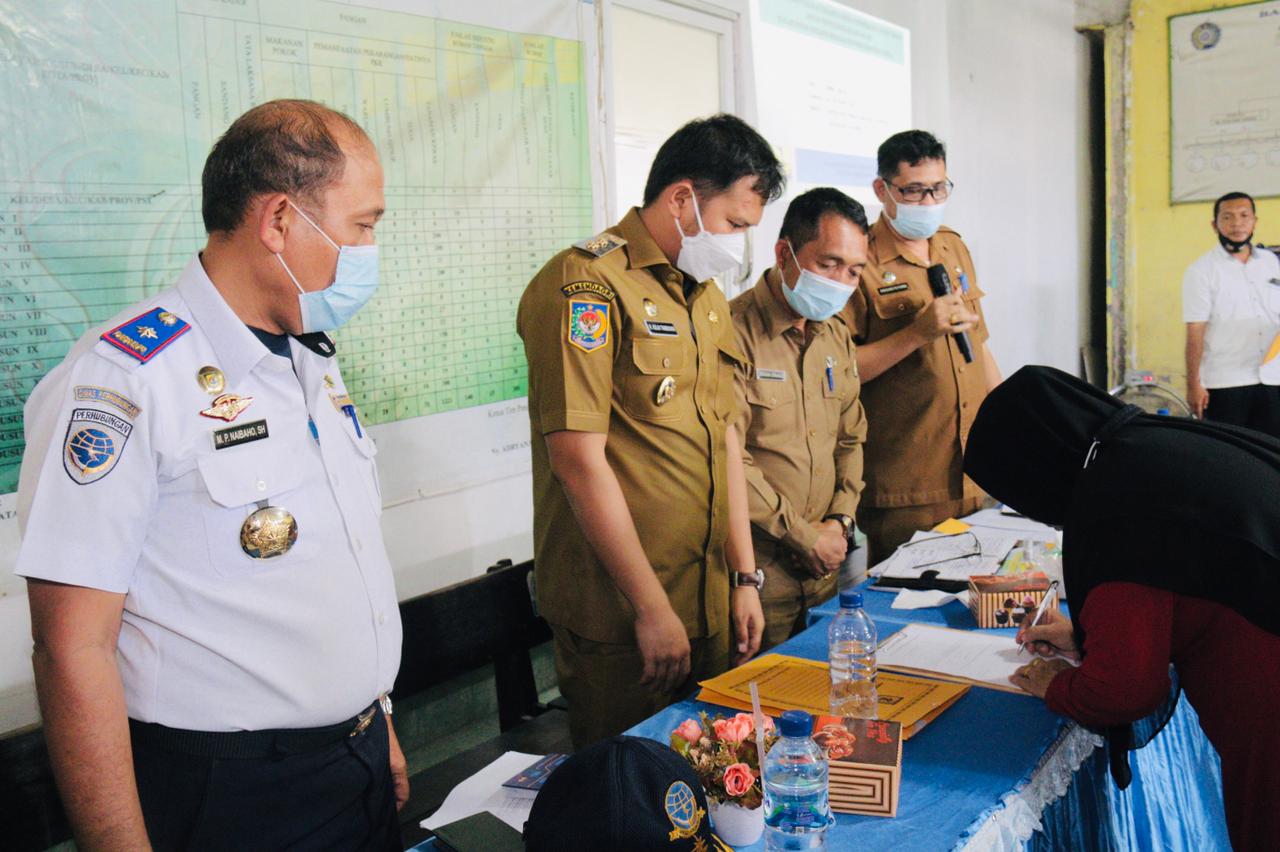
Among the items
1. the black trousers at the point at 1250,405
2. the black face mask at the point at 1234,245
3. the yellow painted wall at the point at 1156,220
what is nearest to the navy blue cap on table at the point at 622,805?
the black trousers at the point at 1250,405

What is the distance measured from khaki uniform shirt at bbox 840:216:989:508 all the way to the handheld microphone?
36mm

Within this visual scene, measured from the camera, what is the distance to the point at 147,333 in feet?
4.10

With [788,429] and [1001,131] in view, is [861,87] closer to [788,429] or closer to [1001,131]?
[1001,131]

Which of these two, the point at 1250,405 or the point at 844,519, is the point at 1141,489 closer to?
the point at 844,519

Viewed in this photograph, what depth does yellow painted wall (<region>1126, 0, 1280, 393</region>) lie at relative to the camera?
7035 millimetres

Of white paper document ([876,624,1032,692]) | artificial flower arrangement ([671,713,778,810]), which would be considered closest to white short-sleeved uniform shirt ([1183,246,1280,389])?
white paper document ([876,624,1032,692])

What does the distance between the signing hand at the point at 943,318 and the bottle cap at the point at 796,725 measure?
1939 mm

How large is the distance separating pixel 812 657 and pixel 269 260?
4.05 feet

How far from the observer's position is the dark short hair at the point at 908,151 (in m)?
3.17

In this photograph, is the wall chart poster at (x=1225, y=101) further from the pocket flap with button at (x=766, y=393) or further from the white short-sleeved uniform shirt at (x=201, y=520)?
the white short-sleeved uniform shirt at (x=201, y=520)

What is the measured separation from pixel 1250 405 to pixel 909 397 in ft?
12.3

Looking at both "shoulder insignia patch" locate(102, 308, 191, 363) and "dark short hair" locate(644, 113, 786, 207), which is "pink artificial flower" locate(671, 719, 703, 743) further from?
"dark short hair" locate(644, 113, 786, 207)

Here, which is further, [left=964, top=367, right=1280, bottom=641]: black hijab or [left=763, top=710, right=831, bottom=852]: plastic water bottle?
[left=964, top=367, right=1280, bottom=641]: black hijab

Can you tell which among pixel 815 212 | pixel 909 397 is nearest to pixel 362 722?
pixel 815 212
